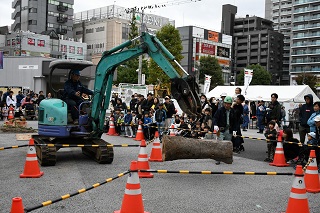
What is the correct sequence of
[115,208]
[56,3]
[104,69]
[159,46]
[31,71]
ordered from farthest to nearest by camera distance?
[56,3], [31,71], [104,69], [159,46], [115,208]

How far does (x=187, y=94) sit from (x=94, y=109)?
10.1ft

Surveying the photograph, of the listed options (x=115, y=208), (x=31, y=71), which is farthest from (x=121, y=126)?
(x=31, y=71)

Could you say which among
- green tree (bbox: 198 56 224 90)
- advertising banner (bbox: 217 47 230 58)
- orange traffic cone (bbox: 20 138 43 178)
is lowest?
orange traffic cone (bbox: 20 138 43 178)

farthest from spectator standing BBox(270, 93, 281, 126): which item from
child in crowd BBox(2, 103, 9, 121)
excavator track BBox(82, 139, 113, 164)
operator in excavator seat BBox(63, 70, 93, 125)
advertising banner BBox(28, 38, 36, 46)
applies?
advertising banner BBox(28, 38, 36, 46)

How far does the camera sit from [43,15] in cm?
8012

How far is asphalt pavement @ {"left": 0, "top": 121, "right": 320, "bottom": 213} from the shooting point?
6.07m

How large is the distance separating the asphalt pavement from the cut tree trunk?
570 millimetres

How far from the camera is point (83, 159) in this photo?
414 inches

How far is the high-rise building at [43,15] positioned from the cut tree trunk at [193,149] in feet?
252

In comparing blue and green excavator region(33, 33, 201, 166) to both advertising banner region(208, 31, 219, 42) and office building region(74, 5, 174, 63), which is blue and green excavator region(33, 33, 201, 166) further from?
advertising banner region(208, 31, 219, 42)

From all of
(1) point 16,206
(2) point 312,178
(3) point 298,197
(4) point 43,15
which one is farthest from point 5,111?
(4) point 43,15

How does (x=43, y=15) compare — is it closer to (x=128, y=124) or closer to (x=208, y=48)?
(x=208, y=48)

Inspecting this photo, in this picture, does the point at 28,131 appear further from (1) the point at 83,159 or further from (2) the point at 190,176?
(2) the point at 190,176

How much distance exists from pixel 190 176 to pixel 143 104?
29.0 feet
